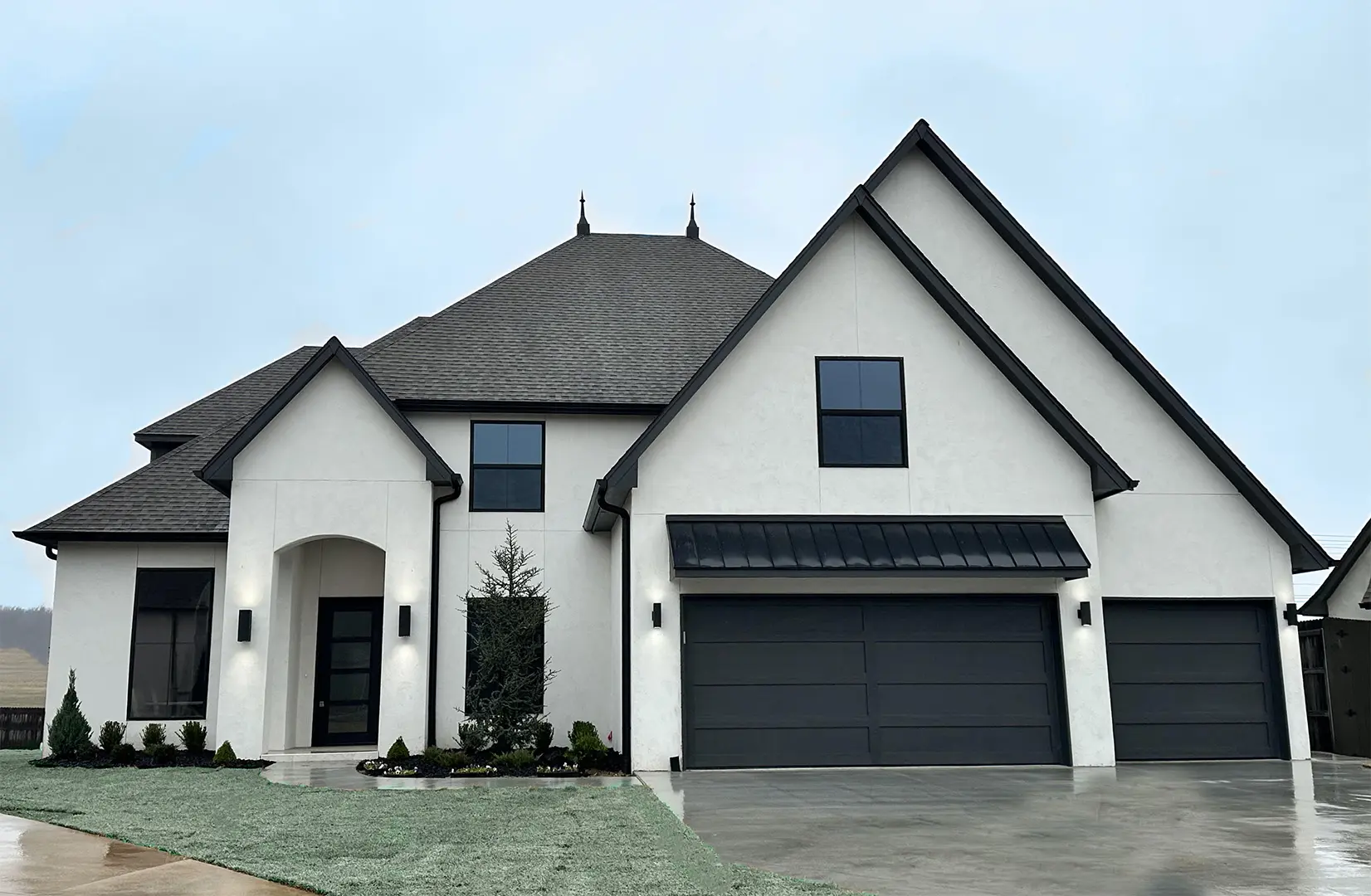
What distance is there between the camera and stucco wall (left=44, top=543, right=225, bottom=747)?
725 inches

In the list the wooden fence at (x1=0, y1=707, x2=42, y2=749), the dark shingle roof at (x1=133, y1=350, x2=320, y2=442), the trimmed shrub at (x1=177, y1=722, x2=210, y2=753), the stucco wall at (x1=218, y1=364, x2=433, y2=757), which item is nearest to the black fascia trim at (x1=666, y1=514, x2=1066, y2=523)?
the stucco wall at (x1=218, y1=364, x2=433, y2=757)

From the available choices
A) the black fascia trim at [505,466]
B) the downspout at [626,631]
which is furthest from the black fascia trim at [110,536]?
the downspout at [626,631]

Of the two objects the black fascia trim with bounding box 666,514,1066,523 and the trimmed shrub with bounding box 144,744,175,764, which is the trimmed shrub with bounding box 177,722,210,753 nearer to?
the trimmed shrub with bounding box 144,744,175,764

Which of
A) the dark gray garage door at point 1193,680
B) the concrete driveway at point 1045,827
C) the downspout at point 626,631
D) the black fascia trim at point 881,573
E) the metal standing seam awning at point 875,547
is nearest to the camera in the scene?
the concrete driveway at point 1045,827

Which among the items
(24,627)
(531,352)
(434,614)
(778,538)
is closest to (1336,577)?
(778,538)

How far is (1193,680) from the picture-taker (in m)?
16.7

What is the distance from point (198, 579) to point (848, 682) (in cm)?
1090

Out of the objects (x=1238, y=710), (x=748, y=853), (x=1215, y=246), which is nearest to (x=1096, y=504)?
(x=1238, y=710)

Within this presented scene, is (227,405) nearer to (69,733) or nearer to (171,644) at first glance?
(171,644)

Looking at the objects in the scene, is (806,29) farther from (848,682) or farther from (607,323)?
(848,682)

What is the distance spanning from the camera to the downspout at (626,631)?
1536 centimetres

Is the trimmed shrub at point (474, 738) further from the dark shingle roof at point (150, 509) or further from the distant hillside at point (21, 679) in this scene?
the distant hillside at point (21, 679)

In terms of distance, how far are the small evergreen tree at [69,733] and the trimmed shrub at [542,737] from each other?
22.9 ft

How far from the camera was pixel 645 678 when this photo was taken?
15188mm
